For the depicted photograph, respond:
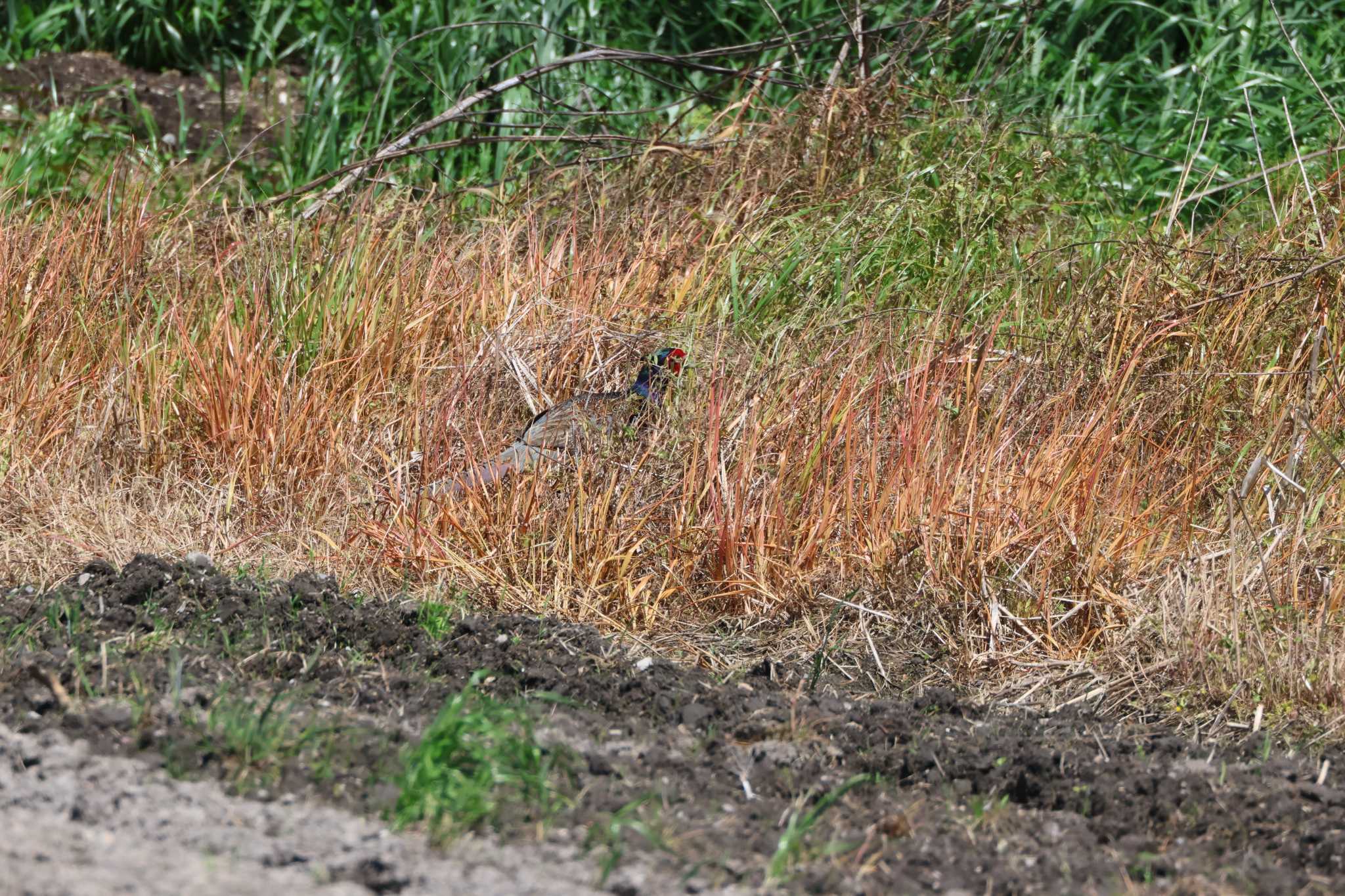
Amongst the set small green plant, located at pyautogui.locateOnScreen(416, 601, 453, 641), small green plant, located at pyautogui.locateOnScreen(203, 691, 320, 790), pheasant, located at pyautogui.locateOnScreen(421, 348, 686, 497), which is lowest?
small green plant, located at pyautogui.locateOnScreen(416, 601, 453, 641)

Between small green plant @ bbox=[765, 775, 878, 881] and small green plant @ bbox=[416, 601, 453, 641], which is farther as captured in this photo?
small green plant @ bbox=[416, 601, 453, 641]

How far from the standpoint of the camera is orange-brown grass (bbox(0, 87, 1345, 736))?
3.62 m

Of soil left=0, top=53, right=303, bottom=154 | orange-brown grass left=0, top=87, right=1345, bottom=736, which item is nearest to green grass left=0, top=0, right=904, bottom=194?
soil left=0, top=53, right=303, bottom=154

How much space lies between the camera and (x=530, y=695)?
9.91 feet

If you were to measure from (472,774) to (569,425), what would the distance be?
6.15 ft

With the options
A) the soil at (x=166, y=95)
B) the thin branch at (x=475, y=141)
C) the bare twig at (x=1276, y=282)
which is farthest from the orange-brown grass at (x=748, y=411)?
the soil at (x=166, y=95)

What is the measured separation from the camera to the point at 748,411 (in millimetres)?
4113

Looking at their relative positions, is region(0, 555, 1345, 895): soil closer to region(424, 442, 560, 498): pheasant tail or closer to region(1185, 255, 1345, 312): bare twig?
region(424, 442, 560, 498): pheasant tail

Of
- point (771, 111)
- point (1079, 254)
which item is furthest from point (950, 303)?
point (771, 111)

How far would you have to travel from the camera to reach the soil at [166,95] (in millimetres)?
7184

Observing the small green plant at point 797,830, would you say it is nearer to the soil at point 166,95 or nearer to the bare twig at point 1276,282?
the bare twig at point 1276,282

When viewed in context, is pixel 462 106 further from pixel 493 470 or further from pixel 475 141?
pixel 493 470

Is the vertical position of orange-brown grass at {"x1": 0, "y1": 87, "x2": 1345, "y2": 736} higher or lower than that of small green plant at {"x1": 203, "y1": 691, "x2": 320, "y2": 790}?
lower

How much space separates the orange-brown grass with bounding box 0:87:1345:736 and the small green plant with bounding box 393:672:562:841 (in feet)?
3.46
